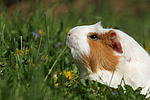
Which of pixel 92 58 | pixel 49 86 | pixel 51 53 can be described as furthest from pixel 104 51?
pixel 51 53

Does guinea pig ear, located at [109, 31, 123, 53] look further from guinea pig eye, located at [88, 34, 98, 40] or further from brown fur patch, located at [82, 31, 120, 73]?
guinea pig eye, located at [88, 34, 98, 40]

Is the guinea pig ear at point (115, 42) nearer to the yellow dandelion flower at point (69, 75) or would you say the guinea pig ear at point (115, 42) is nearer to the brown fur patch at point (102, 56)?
the brown fur patch at point (102, 56)

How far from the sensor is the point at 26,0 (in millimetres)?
6359

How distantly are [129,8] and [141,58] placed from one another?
597 centimetres

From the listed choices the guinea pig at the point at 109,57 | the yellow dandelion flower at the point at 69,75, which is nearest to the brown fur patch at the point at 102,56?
the guinea pig at the point at 109,57

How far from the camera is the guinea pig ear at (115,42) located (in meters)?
1.93

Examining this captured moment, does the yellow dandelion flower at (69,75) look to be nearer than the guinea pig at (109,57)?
No

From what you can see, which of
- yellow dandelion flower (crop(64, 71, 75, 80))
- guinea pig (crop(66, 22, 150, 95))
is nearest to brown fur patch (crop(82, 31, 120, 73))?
guinea pig (crop(66, 22, 150, 95))

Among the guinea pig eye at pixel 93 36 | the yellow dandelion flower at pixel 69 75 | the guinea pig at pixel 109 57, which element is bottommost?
the yellow dandelion flower at pixel 69 75

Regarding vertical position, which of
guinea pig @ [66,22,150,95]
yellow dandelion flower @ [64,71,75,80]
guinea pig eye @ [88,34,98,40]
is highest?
guinea pig eye @ [88,34,98,40]

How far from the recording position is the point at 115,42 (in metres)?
1.93

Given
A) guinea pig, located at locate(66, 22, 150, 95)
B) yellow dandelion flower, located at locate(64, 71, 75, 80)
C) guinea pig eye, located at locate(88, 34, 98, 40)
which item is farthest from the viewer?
yellow dandelion flower, located at locate(64, 71, 75, 80)

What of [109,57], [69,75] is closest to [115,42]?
[109,57]

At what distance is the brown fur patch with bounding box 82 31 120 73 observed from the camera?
76.0 inches
